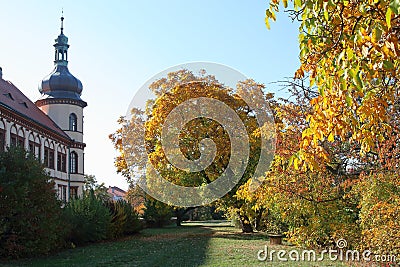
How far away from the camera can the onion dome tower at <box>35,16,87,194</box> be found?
44.3 meters

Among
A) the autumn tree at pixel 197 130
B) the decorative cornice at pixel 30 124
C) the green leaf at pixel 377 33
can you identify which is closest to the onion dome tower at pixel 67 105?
the decorative cornice at pixel 30 124

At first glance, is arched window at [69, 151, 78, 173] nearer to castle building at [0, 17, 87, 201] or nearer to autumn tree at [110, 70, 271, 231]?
castle building at [0, 17, 87, 201]

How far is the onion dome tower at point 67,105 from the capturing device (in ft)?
145

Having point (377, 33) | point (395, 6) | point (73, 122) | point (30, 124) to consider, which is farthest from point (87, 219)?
point (73, 122)

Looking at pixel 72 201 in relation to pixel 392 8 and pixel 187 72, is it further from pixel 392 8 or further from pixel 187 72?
pixel 392 8

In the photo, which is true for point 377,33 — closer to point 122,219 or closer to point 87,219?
point 87,219

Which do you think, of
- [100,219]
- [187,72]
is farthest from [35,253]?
[187,72]

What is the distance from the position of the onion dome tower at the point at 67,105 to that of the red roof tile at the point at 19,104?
4.21 ft

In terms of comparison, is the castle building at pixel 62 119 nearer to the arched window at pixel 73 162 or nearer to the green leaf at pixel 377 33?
the arched window at pixel 73 162

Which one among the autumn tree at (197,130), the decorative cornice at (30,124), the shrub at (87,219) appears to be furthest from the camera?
the decorative cornice at (30,124)

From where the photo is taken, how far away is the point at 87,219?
21.9 metres

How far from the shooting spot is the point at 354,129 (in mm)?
4285

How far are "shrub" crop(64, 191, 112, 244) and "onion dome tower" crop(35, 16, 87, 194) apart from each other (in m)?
21.7

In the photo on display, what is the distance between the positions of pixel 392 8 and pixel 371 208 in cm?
949
